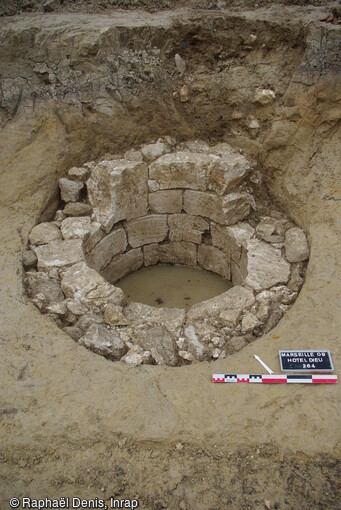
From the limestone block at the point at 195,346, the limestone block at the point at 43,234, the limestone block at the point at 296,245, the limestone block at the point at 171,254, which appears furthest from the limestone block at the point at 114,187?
the limestone block at the point at 296,245

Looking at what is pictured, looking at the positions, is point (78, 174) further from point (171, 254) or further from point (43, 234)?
point (171, 254)

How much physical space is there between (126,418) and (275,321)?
4.99 ft

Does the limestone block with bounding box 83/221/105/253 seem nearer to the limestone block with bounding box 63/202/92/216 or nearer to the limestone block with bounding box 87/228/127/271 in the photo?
the limestone block with bounding box 87/228/127/271

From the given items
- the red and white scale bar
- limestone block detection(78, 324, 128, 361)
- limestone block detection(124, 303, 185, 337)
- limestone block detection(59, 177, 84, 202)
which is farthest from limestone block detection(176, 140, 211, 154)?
the red and white scale bar

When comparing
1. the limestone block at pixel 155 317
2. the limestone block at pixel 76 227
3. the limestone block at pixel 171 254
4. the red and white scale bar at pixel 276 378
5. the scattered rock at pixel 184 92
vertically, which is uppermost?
the scattered rock at pixel 184 92

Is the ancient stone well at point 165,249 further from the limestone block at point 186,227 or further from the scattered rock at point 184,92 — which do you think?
the scattered rock at point 184,92

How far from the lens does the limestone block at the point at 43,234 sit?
14.9ft

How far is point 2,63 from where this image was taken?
4.86 metres

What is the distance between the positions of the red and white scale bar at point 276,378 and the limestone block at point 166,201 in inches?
102

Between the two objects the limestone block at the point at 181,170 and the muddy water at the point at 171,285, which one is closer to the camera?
the limestone block at the point at 181,170

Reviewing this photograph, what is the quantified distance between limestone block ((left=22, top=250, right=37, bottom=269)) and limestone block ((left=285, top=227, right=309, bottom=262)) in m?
2.45

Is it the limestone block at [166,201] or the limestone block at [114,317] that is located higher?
the limestone block at [166,201]

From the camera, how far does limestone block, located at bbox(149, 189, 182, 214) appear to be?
536 centimetres

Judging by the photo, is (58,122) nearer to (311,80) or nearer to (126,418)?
(311,80)
